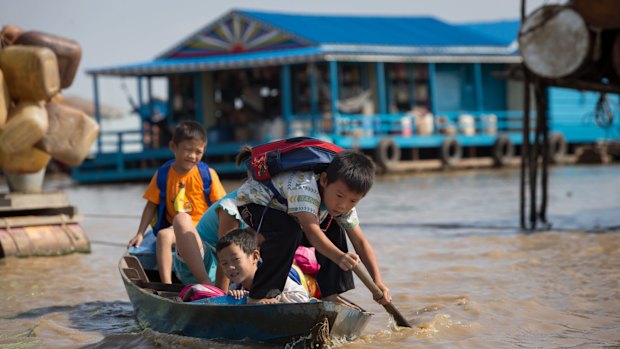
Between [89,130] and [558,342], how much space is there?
583cm

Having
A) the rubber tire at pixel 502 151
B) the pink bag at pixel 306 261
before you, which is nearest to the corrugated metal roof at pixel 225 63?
the rubber tire at pixel 502 151

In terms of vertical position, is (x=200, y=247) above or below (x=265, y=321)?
above

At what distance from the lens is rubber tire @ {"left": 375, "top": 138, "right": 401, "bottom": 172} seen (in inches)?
927

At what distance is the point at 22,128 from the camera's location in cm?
904

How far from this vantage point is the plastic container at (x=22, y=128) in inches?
355

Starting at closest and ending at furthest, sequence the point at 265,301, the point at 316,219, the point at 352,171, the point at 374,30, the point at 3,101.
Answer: the point at 352,171 < the point at 316,219 < the point at 265,301 < the point at 3,101 < the point at 374,30

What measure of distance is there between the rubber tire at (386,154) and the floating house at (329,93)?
0.03m

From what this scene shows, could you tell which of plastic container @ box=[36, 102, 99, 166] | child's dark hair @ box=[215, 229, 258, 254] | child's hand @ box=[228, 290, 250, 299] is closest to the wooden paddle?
child's dark hair @ box=[215, 229, 258, 254]

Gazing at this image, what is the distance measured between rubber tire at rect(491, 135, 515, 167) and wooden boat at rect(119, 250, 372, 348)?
21742 mm

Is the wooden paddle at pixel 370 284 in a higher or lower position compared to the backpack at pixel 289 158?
lower

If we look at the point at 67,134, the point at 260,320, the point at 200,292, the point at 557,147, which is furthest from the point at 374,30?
the point at 260,320

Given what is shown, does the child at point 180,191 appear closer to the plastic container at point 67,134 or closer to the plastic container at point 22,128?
the plastic container at point 22,128

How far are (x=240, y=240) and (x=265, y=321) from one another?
0.44 m

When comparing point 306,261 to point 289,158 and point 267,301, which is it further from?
point 289,158
